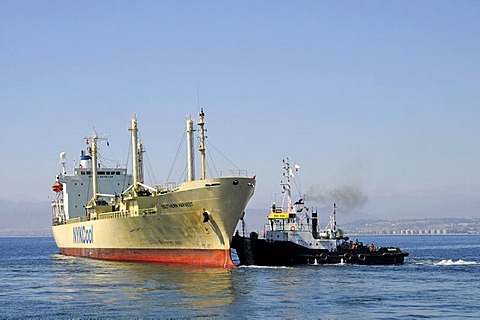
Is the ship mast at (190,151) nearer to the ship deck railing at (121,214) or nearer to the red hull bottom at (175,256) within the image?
the ship deck railing at (121,214)

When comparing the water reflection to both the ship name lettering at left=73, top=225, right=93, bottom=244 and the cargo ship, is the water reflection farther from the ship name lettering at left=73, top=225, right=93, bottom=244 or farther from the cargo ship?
the ship name lettering at left=73, top=225, right=93, bottom=244

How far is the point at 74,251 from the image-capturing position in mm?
74125

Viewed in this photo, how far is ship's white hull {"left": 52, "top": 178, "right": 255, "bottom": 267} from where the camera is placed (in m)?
45.7

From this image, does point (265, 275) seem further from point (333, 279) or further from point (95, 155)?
point (95, 155)

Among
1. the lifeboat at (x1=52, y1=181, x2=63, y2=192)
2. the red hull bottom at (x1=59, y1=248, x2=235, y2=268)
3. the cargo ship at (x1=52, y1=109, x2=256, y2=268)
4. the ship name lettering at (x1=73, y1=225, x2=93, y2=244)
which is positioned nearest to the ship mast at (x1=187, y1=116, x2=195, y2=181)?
the cargo ship at (x1=52, y1=109, x2=256, y2=268)

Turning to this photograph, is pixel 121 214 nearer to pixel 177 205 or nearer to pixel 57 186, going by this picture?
pixel 177 205

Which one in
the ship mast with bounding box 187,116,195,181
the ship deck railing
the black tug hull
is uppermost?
the ship mast with bounding box 187,116,195,181

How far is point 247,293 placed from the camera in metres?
33.9

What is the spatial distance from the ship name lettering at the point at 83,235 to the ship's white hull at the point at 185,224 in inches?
253

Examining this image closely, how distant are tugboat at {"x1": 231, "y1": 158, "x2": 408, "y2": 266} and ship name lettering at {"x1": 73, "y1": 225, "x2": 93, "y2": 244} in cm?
Result: 1907

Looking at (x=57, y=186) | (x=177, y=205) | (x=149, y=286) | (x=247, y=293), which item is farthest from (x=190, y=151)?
(x=57, y=186)

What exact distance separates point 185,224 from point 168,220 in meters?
2.12

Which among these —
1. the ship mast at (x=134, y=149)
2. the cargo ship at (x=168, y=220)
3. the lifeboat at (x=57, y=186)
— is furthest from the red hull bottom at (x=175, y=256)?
the lifeboat at (x=57, y=186)

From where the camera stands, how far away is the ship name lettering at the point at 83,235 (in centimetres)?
6669
